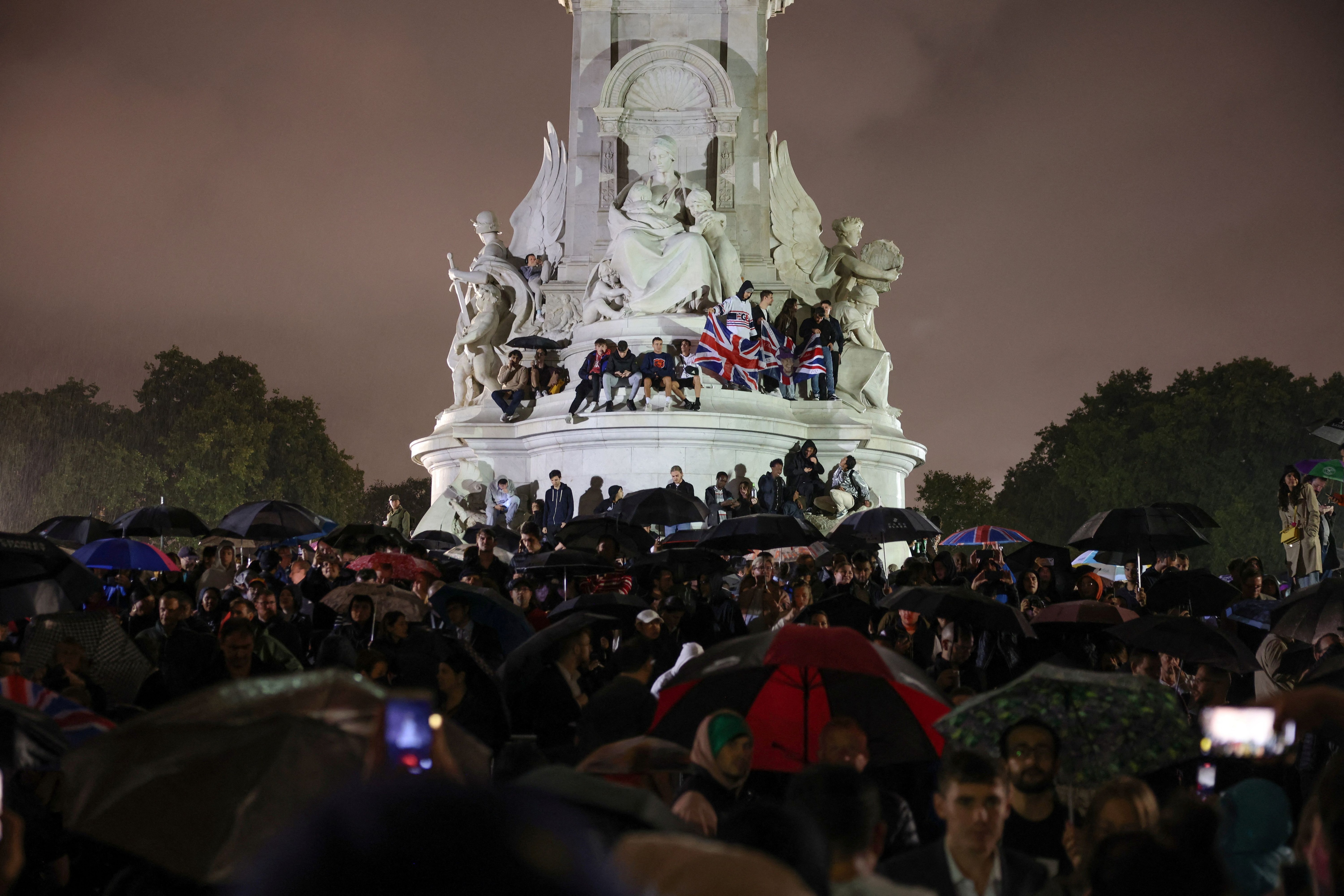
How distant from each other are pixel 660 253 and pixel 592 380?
3.64 m

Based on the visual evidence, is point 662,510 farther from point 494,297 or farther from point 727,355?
point 494,297

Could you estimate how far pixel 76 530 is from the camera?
1745 cm

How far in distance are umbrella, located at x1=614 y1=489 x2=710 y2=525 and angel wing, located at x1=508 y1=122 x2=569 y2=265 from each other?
45.6 ft

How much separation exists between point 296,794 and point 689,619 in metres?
9.01

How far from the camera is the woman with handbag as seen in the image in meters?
17.2

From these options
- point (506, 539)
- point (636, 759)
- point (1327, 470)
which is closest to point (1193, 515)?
point (1327, 470)

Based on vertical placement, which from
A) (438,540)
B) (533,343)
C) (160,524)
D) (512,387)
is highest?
(533,343)

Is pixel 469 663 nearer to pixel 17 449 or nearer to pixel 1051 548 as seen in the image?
pixel 1051 548

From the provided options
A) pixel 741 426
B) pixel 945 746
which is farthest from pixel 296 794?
pixel 741 426

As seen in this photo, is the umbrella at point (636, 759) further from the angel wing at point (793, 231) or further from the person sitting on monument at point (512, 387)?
the angel wing at point (793, 231)

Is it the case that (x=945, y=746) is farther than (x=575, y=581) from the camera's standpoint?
No

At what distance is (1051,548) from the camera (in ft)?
48.2

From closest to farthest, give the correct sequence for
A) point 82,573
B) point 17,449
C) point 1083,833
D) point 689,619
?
point 1083,833 < point 82,573 < point 689,619 < point 17,449

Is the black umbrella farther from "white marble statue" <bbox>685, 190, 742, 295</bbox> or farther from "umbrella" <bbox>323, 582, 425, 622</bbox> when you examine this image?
"white marble statue" <bbox>685, 190, 742, 295</bbox>
